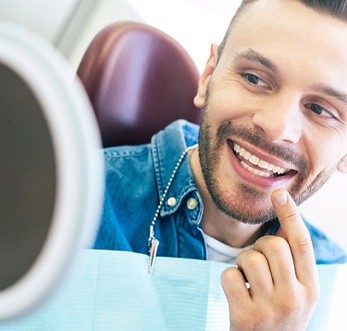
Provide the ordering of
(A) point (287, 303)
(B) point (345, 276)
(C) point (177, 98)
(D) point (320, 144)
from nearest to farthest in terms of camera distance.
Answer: (A) point (287, 303)
(D) point (320, 144)
(B) point (345, 276)
(C) point (177, 98)

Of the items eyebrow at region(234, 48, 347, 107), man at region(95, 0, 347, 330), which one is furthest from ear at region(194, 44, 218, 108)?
eyebrow at region(234, 48, 347, 107)

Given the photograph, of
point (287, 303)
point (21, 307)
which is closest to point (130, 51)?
point (287, 303)

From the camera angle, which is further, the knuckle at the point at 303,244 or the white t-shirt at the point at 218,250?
the white t-shirt at the point at 218,250

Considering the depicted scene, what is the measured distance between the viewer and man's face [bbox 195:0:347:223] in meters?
0.61

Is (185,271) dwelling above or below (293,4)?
below

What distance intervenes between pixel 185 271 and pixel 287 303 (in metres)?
0.17

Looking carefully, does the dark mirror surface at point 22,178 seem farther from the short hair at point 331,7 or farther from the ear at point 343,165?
the ear at point 343,165

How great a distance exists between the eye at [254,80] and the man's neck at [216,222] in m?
0.17

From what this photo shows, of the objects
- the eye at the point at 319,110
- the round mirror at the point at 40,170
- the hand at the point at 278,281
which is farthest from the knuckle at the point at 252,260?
the round mirror at the point at 40,170

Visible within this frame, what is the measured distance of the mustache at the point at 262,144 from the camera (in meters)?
0.62

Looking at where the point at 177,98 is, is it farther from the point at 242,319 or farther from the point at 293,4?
the point at 242,319

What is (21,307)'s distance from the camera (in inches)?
9.6

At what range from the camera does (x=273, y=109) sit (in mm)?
611

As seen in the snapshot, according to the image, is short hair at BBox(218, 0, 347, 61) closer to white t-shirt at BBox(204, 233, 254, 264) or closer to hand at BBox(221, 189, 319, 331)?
hand at BBox(221, 189, 319, 331)
